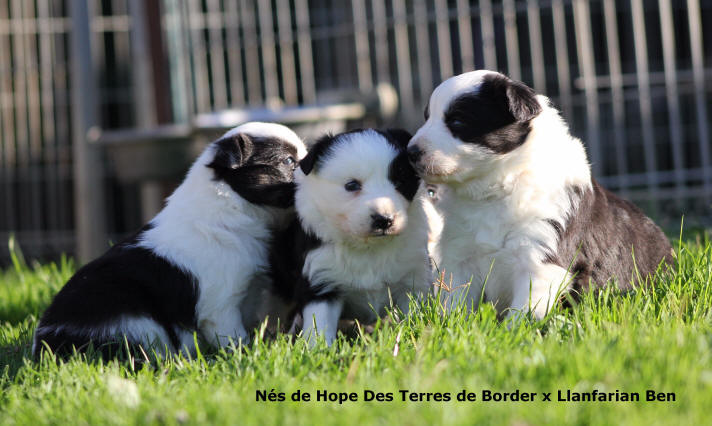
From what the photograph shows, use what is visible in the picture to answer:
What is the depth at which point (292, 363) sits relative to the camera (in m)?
2.67

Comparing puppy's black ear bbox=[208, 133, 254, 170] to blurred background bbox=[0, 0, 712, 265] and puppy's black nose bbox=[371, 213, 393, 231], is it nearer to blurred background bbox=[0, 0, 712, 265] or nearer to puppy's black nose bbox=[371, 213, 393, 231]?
puppy's black nose bbox=[371, 213, 393, 231]

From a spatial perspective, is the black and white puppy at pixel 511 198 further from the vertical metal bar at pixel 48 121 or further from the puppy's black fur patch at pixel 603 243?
the vertical metal bar at pixel 48 121

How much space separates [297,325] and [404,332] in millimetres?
→ 778

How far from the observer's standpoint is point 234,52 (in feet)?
24.4

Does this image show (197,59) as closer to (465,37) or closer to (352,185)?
(465,37)

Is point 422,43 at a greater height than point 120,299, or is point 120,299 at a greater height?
point 422,43

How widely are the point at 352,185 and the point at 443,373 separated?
118 cm

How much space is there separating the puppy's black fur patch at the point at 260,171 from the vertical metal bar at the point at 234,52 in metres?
3.68

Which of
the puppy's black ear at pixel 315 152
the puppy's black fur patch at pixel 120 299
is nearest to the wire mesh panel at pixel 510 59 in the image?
the puppy's black ear at pixel 315 152

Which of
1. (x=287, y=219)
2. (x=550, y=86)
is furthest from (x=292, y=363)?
(x=550, y=86)

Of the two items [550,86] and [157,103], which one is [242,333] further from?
[550,86]

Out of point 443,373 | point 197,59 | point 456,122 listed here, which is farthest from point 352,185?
point 197,59

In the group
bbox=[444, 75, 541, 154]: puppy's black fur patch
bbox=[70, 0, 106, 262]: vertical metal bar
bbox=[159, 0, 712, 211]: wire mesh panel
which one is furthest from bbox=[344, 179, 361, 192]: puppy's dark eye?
bbox=[70, 0, 106, 262]: vertical metal bar

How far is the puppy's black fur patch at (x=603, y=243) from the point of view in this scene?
125 inches
